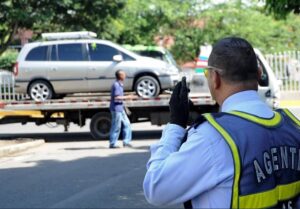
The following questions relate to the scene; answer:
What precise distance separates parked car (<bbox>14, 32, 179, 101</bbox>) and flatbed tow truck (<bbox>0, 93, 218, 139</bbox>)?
415mm

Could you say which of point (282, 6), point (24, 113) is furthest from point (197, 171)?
point (24, 113)

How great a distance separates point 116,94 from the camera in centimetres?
1400

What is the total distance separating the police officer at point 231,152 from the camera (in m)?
2.19

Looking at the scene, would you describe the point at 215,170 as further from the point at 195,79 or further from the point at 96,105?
the point at 195,79

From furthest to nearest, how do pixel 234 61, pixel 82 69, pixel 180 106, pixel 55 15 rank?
pixel 55 15 < pixel 82 69 < pixel 180 106 < pixel 234 61

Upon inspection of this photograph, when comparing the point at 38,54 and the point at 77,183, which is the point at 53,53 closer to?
the point at 38,54

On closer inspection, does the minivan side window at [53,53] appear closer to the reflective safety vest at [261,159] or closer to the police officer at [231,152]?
the police officer at [231,152]

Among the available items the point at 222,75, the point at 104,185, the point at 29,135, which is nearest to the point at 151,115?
the point at 29,135

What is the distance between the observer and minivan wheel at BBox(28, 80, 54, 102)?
1614 cm

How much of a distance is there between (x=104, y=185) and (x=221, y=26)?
81.0 feet

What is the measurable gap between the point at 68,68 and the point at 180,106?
13.9m

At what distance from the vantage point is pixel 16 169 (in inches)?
444

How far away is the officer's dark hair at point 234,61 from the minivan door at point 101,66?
44.6ft

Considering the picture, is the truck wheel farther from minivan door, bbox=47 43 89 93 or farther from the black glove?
the black glove
